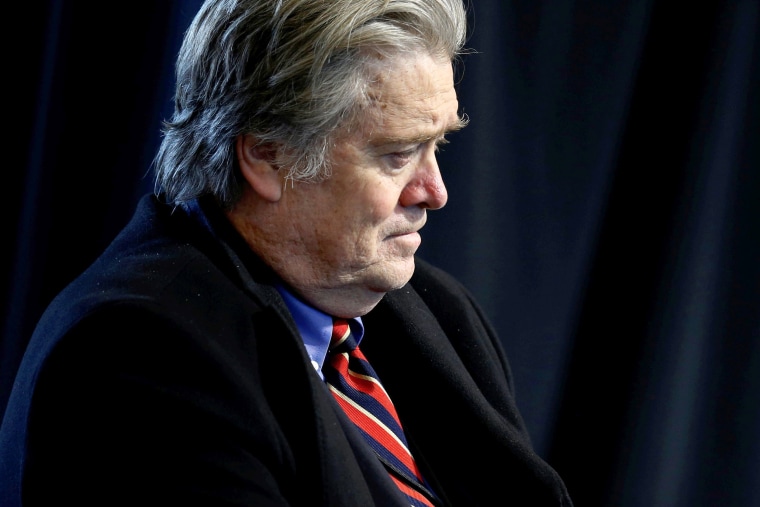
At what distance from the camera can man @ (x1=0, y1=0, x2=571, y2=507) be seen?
941mm

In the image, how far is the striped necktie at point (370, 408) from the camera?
1233 mm

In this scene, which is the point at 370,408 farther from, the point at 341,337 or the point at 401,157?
the point at 401,157

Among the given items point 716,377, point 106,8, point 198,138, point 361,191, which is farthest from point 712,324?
point 106,8

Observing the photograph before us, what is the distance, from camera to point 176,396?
0.93 m

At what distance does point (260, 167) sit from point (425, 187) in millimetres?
227

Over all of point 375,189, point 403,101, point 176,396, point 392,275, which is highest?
point 403,101

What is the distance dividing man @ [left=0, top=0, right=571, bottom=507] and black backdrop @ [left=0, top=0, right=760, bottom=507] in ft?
2.19

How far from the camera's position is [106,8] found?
162cm

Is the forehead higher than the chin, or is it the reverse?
the forehead

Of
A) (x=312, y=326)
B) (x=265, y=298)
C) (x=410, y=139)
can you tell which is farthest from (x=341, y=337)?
(x=410, y=139)

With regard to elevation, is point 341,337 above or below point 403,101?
below

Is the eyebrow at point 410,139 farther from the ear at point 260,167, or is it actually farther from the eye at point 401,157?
A: the ear at point 260,167

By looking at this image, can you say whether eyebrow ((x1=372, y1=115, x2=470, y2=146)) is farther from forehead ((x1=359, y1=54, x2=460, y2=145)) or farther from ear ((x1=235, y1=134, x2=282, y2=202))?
ear ((x1=235, y1=134, x2=282, y2=202))

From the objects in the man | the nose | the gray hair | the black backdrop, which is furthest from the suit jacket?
the black backdrop
